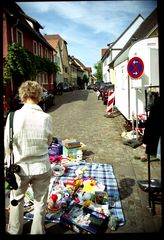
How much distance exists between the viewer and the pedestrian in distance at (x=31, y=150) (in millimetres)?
3057

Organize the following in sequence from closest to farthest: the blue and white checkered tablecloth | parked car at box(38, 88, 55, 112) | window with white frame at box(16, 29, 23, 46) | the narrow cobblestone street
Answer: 1. the narrow cobblestone street
2. the blue and white checkered tablecloth
3. parked car at box(38, 88, 55, 112)
4. window with white frame at box(16, 29, 23, 46)

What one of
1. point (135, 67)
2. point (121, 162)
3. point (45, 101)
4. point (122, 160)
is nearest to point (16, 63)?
point (45, 101)

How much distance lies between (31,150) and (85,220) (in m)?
1.40

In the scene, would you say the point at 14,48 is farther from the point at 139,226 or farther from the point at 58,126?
Result: the point at 139,226

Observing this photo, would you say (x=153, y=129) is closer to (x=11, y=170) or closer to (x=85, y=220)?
(x=85, y=220)

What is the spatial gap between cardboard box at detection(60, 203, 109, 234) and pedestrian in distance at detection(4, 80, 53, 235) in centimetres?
52

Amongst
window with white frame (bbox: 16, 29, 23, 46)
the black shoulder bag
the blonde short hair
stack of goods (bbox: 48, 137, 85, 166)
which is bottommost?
stack of goods (bbox: 48, 137, 85, 166)

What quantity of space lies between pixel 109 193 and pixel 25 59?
45.9 feet

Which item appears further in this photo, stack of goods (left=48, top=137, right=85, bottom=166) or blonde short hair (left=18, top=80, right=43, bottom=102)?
stack of goods (left=48, top=137, right=85, bottom=166)

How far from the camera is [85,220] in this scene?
3590 mm

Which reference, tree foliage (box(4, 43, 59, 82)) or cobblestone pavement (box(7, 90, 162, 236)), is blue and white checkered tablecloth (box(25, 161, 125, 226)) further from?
tree foliage (box(4, 43, 59, 82))

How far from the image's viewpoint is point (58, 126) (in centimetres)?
1145

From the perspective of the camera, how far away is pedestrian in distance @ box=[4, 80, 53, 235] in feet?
10.0

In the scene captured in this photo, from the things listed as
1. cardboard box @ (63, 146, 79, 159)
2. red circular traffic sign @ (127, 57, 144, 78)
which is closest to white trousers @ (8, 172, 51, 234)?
cardboard box @ (63, 146, 79, 159)
